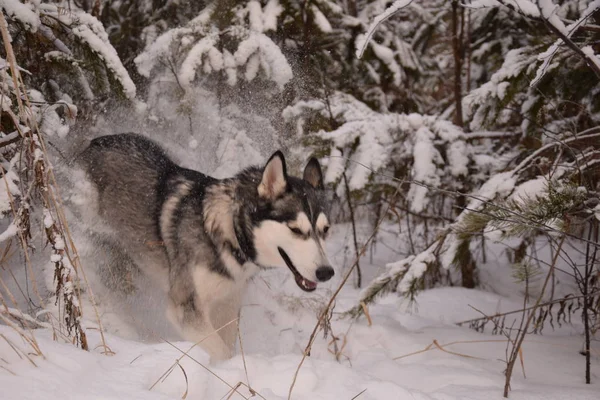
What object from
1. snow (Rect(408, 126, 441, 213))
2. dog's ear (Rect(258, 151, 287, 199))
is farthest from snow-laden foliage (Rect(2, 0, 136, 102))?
snow (Rect(408, 126, 441, 213))

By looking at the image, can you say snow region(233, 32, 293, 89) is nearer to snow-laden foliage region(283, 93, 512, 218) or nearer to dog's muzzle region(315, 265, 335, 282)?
snow-laden foliage region(283, 93, 512, 218)

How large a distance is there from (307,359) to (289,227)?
0.89 m

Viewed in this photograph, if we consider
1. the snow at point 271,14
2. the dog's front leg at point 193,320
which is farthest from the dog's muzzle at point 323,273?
the snow at point 271,14

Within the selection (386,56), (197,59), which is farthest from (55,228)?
(386,56)

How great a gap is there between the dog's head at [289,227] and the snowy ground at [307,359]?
1.84 feet

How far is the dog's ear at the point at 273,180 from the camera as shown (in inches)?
117

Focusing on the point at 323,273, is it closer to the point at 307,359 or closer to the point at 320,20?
the point at 307,359

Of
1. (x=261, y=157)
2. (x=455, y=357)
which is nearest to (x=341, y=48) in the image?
→ (x=261, y=157)

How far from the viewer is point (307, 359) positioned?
229 cm

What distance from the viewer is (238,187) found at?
3.21m

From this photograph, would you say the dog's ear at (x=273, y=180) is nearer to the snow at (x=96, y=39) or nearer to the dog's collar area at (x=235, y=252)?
the dog's collar area at (x=235, y=252)

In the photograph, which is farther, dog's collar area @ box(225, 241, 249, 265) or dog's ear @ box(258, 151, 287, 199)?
dog's collar area @ box(225, 241, 249, 265)

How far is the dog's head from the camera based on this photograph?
2.86 metres

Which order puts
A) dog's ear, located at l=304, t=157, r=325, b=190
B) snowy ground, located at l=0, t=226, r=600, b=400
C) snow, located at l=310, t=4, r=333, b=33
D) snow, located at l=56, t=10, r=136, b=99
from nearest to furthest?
snowy ground, located at l=0, t=226, r=600, b=400 < snow, located at l=56, t=10, r=136, b=99 < dog's ear, located at l=304, t=157, r=325, b=190 < snow, located at l=310, t=4, r=333, b=33
